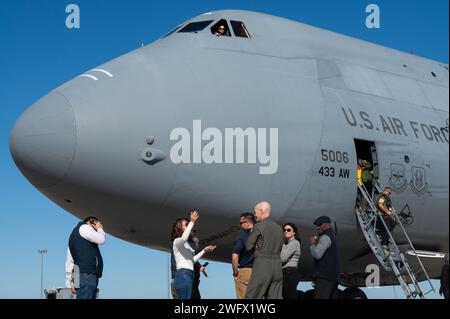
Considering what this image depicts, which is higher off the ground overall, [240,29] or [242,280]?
[240,29]

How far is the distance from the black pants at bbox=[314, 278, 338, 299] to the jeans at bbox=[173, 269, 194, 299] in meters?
1.85

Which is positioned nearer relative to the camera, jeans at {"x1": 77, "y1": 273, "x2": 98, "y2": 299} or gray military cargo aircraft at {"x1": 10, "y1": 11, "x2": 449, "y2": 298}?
jeans at {"x1": 77, "y1": 273, "x2": 98, "y2": 299}

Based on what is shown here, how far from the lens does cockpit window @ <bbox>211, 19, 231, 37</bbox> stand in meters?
15.2

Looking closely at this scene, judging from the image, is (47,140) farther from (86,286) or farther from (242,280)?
(242,280)

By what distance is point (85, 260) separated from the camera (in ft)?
37.7

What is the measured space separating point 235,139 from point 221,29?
2972mm

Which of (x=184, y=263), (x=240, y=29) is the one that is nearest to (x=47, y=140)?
(x=184, y=263)

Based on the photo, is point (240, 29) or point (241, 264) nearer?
point (241, 264)

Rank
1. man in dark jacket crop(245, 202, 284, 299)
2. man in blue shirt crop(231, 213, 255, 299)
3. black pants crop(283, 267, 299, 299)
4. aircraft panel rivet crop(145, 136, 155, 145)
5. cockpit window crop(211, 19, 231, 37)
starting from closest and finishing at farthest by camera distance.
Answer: man in dark jacket crop(245, 202, 284, 299) < man in blue shirt crop(231, 213, 255, 299) < black pants crop(283, 267, 299, 299) < aircraft panel rivet crop(145, 136, 155, 145) < cockpit window crop(211, 19, 231, 37)

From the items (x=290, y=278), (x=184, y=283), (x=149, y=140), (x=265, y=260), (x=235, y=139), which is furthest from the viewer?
(x=235, y=139)

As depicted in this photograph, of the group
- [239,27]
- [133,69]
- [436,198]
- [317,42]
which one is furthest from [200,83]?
[436,198]

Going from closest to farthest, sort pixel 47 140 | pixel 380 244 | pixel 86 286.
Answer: pixel 86 286 < pixel 47 140 < pixel 380 244

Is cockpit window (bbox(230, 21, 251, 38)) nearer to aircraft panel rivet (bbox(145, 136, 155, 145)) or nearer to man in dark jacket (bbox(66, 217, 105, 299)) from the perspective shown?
aircraft panel rivet (bbox(145, 136, 155, 145))

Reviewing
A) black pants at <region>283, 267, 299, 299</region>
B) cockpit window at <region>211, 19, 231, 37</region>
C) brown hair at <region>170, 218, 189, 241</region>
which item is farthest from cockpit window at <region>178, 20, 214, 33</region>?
black pants at <region>283, 267, 299, 299</region>
